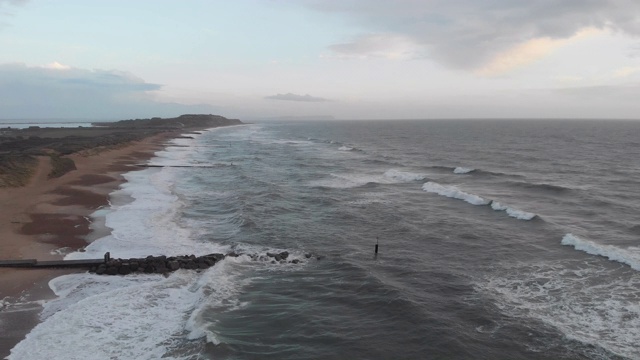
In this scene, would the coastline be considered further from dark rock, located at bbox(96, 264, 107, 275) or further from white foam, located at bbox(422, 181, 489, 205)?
white foam, located at bbox(422, 181, 489, 205)

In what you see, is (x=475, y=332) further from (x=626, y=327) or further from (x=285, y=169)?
(x=285, y=169)

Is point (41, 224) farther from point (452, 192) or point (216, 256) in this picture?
point (452, 192)

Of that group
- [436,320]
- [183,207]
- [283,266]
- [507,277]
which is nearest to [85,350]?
[283,266]

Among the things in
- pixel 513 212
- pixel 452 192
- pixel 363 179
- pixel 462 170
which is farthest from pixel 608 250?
pixel 462 170

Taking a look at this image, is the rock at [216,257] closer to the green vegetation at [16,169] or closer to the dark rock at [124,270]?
the dark rock at [124,270]

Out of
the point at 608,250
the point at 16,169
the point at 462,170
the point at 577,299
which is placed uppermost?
the point at 16,169
